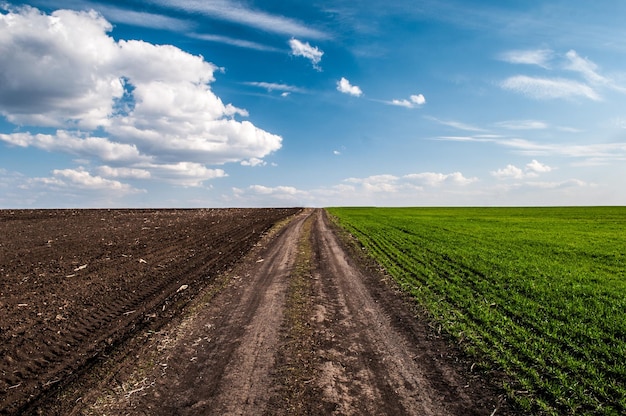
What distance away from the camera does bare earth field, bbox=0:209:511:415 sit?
18.8ft

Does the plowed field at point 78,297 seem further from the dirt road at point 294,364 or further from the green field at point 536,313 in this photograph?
the green field at point 536,313

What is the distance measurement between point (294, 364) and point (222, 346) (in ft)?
6.06

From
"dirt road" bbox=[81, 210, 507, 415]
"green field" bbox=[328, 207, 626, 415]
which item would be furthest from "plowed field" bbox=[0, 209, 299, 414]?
"green field" bbox=[328, 207, 626, 415]

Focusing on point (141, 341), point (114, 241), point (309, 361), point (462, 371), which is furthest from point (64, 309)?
point (114, 241)

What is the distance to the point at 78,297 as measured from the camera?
451 inches

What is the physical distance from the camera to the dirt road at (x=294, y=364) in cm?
560

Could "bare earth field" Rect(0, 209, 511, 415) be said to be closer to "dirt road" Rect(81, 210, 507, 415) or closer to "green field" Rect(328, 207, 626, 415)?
"dirt road" Rect(81, 210, 507, 415)

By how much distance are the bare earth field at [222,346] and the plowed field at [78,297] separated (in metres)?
0.05

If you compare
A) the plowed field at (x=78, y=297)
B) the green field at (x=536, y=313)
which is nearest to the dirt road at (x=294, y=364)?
the green field at (x=536, y=313)

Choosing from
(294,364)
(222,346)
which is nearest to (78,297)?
(222,346)

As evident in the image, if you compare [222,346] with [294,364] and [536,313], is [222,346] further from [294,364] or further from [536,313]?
[536,313]

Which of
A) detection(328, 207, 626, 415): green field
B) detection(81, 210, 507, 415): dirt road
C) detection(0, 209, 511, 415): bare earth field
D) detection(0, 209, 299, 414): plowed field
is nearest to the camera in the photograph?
detection(81, 210, 507, 415): dirt road

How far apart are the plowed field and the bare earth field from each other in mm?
45

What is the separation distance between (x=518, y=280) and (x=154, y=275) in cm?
1452
